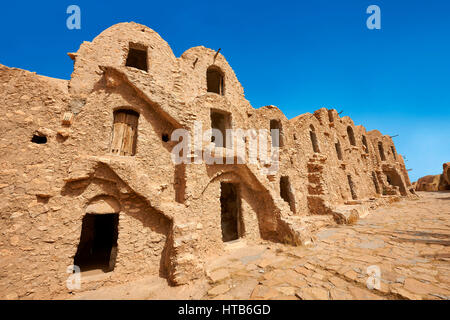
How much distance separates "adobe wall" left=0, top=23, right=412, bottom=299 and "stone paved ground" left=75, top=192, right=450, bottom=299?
62 cm

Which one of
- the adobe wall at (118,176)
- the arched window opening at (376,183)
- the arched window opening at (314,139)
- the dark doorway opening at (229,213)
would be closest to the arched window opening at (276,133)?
the adobe wall at (118,176)

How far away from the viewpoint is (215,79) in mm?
13500

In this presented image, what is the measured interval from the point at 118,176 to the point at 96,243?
6.14 m

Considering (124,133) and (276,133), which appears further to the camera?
(276,133)

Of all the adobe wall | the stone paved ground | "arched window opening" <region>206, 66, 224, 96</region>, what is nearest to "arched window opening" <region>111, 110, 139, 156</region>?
the adobe wall

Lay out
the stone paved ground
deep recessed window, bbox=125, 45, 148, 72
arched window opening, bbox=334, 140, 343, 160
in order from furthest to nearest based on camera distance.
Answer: arched window opening, bbox=334, 140, 343, 160, deep recessed window, bbox=125, 45, 148, 72, the stone paved ground

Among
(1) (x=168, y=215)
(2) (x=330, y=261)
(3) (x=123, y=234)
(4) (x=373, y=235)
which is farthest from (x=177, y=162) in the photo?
(4) (x=373, y=235)

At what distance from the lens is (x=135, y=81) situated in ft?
22.7

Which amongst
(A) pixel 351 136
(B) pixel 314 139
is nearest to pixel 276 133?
(B) pixel 314 139

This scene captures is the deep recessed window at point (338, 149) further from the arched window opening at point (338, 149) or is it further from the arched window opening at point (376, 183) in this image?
the arched window opening at point (376, 183)

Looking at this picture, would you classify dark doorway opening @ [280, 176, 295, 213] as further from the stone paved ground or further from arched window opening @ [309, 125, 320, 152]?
arched window opening @ [309, 125, 320, 152]

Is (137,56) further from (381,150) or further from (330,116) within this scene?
(381,150)

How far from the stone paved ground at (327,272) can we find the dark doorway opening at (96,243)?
2357 millimetres

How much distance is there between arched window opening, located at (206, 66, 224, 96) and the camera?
11.4 meters
